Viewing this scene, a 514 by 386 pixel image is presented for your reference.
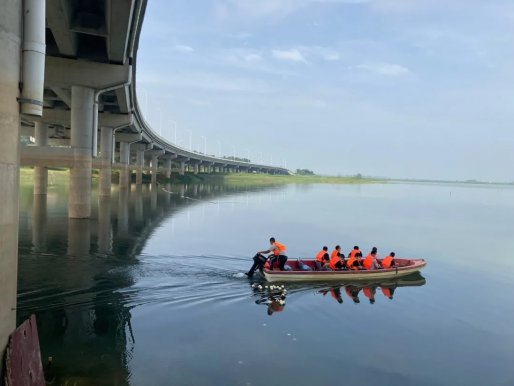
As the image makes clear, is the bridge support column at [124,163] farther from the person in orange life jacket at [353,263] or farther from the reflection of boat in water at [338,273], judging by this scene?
the person in orange life jacket at [353,263]

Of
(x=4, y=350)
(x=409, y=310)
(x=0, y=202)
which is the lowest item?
(x=409, y=310)

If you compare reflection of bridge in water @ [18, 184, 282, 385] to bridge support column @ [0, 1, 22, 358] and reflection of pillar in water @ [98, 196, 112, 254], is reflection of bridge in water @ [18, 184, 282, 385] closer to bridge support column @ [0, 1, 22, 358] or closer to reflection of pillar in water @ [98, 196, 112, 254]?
reflection of pillar in water @ [98, 196, 112, 254]

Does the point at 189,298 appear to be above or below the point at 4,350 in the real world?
below

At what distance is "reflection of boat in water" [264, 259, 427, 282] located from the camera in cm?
1712

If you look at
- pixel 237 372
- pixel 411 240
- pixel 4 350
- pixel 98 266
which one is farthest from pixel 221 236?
pixel 4 350

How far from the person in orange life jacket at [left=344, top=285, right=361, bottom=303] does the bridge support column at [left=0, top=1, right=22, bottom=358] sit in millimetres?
11962

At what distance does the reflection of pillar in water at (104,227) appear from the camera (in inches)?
906

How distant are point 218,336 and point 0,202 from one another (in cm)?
683

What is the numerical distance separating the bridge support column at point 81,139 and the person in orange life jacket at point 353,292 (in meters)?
21.5

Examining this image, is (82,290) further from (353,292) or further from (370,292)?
(370,292)

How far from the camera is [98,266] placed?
18.5 metres

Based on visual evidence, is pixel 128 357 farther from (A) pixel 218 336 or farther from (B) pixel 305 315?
(B) pixel 305 315

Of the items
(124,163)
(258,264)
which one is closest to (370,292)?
(258,264)

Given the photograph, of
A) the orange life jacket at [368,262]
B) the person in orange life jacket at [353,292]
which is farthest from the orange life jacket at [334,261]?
the orange life jacket at [368,262]
